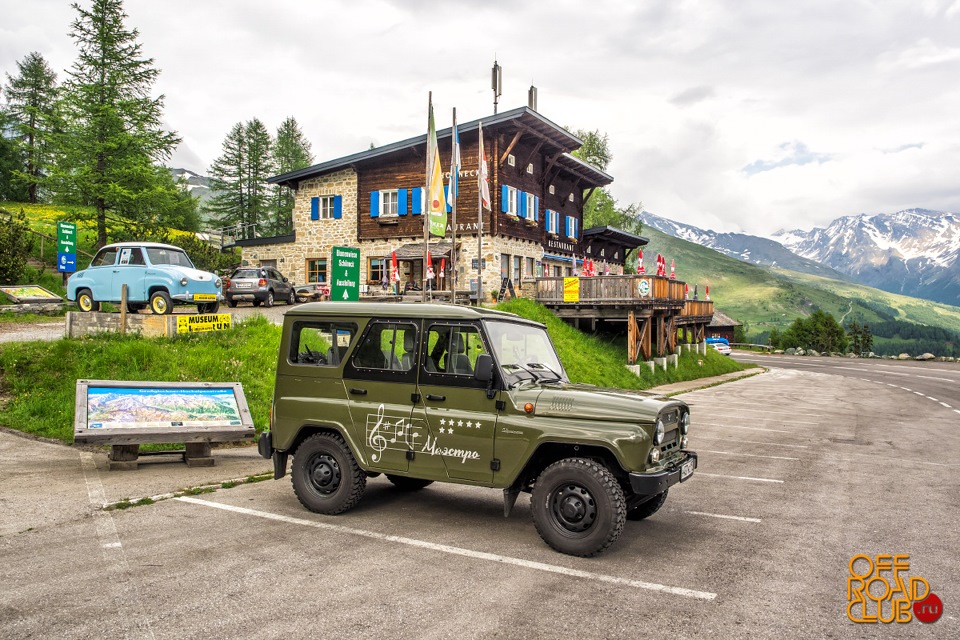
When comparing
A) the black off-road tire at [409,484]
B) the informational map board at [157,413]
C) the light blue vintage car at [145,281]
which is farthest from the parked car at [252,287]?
the black off-road tire at [409,484]

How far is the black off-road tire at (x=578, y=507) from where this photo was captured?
5.68 meters

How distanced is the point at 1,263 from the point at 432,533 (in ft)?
84.0

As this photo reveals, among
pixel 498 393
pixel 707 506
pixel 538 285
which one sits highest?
pixel 538 285

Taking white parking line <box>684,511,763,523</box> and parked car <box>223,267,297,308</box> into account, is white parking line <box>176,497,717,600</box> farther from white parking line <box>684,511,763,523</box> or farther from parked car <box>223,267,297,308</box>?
parked car <box>223,267,297,308</box>

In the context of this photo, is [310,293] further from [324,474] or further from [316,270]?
[324,474]

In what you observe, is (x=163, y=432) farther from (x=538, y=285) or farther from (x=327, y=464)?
(x=538, y=285)

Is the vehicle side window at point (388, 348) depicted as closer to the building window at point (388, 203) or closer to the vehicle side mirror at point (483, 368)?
the vehicle side mirror at point (483, 368)

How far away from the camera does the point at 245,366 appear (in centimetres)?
1416

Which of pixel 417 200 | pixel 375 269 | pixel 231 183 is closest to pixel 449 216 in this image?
pixel 417 200

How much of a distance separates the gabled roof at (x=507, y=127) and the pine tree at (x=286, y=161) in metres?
24.3

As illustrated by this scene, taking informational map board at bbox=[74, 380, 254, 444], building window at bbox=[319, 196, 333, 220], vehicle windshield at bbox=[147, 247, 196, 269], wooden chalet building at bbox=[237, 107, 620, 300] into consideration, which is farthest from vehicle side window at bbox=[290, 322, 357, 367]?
building window at bbox=[319, 196, 333, 220]

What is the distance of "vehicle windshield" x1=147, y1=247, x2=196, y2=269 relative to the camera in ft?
55.5

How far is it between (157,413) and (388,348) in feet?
15.3

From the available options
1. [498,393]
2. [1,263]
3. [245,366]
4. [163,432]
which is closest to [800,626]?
[498,393]
